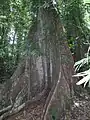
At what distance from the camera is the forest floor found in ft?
13.4

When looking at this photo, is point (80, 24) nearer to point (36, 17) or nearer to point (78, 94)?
point (36, 17)

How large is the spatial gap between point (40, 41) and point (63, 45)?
51 cm

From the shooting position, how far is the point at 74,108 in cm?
421

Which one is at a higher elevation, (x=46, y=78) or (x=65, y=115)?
(x=46, y=78)

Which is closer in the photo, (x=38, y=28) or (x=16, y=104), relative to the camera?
(x=16, y=104)

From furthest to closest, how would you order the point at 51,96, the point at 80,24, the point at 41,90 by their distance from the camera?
1. the point at 80,24
2. the point at 41,90
3. the point at 51,96

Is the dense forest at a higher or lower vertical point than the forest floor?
higher

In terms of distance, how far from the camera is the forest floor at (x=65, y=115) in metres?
4.08

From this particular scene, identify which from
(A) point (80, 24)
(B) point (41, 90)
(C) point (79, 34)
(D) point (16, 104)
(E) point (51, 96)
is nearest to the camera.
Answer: (E) point (51, 96)

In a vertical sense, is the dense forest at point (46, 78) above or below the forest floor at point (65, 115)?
above

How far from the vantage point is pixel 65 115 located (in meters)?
3.99

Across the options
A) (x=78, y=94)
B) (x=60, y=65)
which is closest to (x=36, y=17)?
(x=60, y=65)

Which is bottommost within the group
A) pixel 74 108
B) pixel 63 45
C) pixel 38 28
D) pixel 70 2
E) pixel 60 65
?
pixel 74 108

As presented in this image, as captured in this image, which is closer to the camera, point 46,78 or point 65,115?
point 65,115
